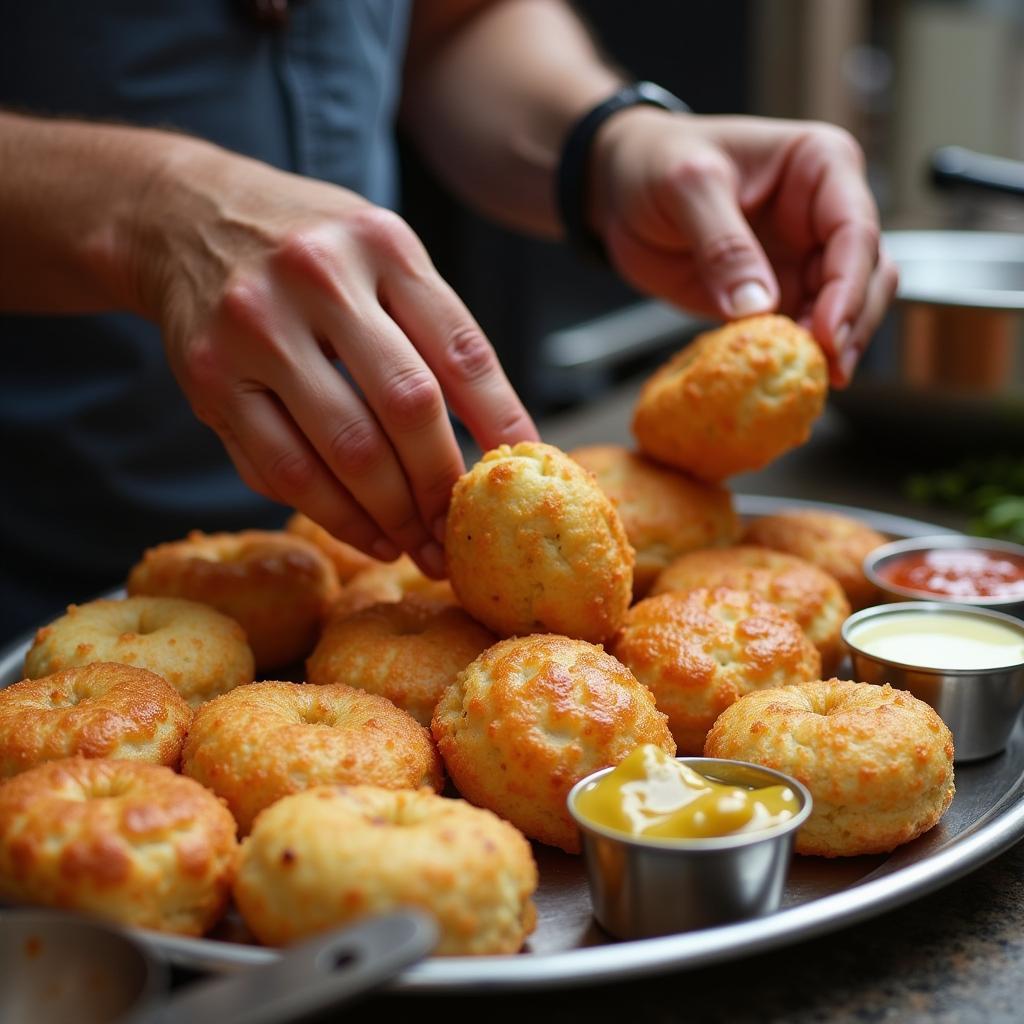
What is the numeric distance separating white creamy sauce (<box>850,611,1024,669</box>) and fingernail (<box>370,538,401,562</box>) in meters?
0.83

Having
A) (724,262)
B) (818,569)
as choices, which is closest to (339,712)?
(818,569)

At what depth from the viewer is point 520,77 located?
3.50 m

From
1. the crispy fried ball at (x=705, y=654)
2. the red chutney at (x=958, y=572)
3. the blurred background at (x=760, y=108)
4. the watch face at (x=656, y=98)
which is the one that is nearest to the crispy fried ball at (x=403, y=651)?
the crispy fried ball at (x=705, y=654)

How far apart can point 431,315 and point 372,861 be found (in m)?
0.95

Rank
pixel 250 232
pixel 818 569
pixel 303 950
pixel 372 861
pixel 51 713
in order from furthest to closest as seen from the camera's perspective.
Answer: pixel 818 569 < pixel 250 232 < pixel 51 713 < pixel 372 861 < pixel 303 950

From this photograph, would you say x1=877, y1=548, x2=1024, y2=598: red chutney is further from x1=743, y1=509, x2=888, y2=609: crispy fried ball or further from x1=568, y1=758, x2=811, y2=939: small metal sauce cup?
x1=568, y1=758, x2=811, y2=939: small metal sauce cup

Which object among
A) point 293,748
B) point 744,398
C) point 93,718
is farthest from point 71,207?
point 744,398

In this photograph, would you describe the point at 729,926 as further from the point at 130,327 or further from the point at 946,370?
the point at 946,370

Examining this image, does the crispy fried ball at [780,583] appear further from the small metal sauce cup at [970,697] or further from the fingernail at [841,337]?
the fingernail at [841,337]

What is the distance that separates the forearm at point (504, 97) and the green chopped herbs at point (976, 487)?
1342 millimetres

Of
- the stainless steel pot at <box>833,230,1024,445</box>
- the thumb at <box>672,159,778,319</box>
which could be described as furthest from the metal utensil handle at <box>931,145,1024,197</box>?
the thumb at <box>672,159,778,319</box>

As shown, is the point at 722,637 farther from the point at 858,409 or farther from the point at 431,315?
the point at 858,409

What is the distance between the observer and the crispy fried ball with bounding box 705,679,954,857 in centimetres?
162

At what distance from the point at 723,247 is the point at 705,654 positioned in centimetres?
102
